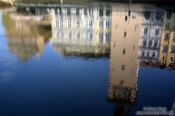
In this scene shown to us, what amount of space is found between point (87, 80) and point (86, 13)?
139ft

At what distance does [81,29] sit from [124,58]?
64.7 ft

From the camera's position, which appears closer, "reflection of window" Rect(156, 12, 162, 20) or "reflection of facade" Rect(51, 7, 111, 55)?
"reflection of facade" Rect(51, 7, 111, 55)

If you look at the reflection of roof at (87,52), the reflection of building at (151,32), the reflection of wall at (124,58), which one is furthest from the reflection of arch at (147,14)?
the reflection of roof at (87,52)

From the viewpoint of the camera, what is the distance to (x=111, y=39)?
147 feet

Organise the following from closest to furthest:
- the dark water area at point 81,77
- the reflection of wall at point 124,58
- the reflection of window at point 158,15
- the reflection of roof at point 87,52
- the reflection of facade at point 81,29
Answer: the dark water area at point 81,77, the reflection of wall at point 124,58, the reflection of roof at point 87,52, the reflection of facade at point 81,29, the reflection of window at point 158,15

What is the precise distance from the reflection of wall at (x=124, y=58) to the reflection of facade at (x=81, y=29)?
1.64 meters

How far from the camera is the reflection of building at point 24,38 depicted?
34.0 metres

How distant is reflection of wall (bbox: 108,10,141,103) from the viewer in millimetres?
23953

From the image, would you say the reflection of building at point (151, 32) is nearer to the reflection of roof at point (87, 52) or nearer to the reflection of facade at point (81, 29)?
the reflection of facade at point (81, 29)

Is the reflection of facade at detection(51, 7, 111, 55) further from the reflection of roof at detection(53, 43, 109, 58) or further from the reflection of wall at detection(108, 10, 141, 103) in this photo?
the reflection of wall at detection(108, 10, 141, 103)

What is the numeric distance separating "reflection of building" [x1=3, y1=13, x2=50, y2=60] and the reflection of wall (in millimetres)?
8480

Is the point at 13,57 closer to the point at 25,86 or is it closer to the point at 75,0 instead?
the point at 25,86

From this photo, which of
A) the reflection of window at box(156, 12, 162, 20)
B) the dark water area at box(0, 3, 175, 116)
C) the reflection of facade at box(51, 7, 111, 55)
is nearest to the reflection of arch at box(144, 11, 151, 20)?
the reflection of window at box(156, 12, 162, 20)

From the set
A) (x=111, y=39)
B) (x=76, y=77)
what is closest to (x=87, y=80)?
(x=76, y=77)
